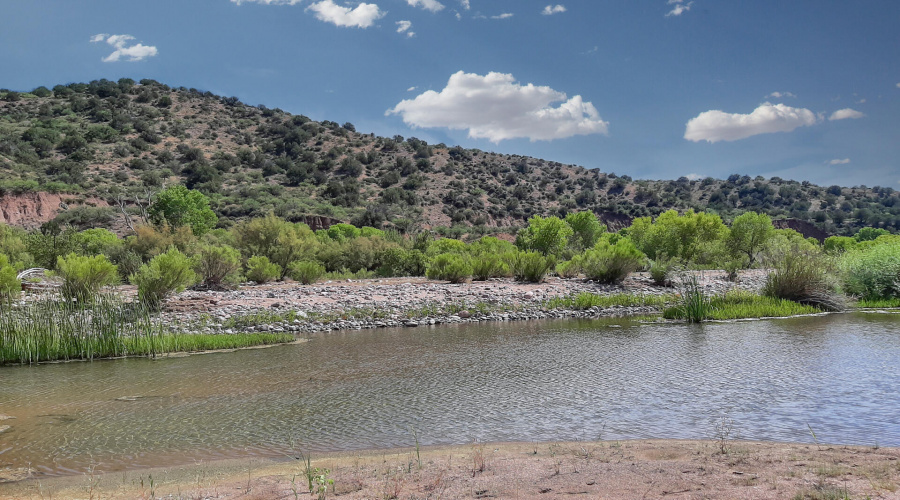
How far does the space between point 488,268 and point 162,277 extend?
15.9m

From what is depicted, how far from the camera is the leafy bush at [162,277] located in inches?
760

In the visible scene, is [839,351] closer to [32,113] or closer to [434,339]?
[434,339]

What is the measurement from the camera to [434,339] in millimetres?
16625

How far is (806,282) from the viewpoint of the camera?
832 inches

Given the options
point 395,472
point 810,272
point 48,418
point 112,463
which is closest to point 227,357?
point 48,418

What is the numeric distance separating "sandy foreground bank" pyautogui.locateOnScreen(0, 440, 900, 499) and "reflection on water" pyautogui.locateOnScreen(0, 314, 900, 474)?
557mm

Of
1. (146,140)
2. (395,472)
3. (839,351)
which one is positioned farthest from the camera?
(146,140)

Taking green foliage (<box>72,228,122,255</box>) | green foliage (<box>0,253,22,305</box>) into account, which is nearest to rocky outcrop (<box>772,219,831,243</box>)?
green foliage (<box>72,228,122,255</box>)

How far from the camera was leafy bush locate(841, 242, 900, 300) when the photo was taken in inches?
894

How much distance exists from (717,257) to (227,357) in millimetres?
34252

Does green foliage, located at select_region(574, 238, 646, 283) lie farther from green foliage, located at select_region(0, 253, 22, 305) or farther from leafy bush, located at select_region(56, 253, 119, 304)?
green foliage, located at select_region(0, 253, 22, 305)

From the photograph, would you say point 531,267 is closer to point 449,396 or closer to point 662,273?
point 662,273

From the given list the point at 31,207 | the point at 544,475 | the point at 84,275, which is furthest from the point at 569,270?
the point at 31,207

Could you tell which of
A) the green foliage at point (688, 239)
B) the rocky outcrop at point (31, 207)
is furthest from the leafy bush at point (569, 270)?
the rocky outcrop at point (31, 207)
